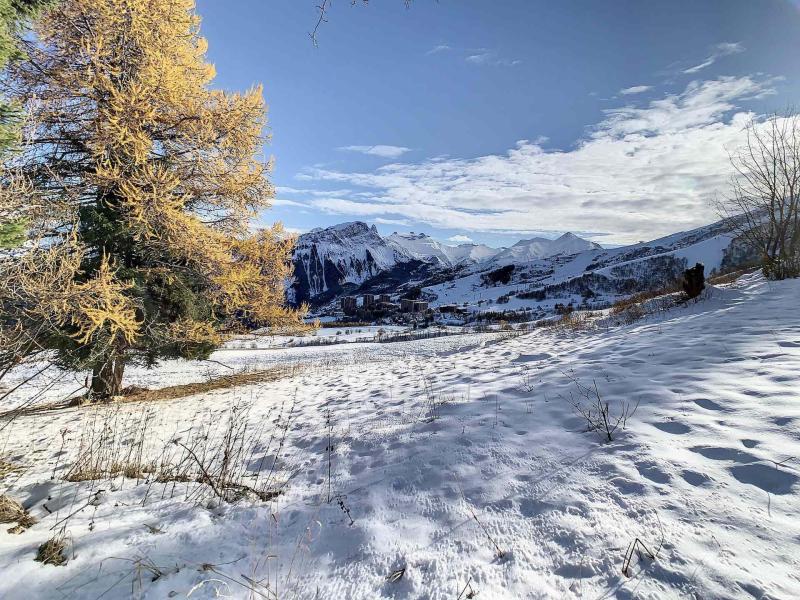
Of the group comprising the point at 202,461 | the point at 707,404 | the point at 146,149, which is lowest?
the point at 202,461

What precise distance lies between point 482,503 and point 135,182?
8279 millimetres

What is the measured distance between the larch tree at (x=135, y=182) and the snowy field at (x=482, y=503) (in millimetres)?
2683

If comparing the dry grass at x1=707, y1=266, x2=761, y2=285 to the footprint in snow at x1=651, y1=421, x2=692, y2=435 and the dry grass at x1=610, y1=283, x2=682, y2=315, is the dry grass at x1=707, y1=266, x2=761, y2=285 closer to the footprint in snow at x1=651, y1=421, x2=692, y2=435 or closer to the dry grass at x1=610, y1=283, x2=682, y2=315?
the dry grass at x1=610, y1=283, x2=682, y2=315

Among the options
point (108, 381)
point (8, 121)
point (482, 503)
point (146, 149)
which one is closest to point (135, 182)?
point (146, 149)

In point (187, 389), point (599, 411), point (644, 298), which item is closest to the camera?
point (599, 411)

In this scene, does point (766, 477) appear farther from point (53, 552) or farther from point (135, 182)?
point (135, 182)

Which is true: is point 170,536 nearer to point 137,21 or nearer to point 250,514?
point 250,514

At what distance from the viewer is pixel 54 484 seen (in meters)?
3.59

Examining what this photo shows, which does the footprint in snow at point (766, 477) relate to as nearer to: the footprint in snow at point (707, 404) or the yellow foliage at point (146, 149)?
the footprint in snow at point (707, 404)

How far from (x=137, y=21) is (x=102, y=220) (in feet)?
13.3

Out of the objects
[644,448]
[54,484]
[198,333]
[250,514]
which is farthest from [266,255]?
[644,448]

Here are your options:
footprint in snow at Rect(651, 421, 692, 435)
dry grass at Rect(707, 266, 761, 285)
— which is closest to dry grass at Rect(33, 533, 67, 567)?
footprint in snow at Rect(651, 421, 692, 435)

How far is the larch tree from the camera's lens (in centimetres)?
664

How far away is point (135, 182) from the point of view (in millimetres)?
7039
